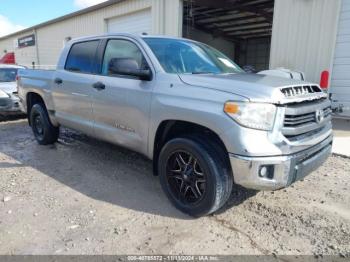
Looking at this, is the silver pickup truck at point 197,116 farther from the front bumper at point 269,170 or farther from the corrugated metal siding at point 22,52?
the corrugated metal siding at point 22,52

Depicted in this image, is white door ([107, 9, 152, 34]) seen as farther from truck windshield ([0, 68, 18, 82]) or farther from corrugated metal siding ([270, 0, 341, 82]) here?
corrugated metal siding ([270, 0, 341, 82])

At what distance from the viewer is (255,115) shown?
279cm

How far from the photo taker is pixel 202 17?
1605 centimetres

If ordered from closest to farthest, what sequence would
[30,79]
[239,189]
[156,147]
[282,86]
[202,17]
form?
[282,86], [156,147], [239,189], [30,79], [202,17]

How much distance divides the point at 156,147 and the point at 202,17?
1386 cm

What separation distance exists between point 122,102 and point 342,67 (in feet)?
19.8

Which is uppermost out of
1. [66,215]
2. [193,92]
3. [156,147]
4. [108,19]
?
[108,19]

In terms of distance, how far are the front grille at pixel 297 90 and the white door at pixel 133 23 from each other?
9.52 m

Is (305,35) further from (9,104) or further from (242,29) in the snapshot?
(242,29)

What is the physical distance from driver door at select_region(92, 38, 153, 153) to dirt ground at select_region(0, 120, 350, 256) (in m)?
0.65

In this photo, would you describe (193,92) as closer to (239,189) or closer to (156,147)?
(156,147)

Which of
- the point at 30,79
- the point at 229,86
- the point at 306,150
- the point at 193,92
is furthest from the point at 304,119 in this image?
the point at 30,79

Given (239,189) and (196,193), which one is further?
(239,189)

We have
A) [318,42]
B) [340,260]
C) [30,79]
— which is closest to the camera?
[340,260]
